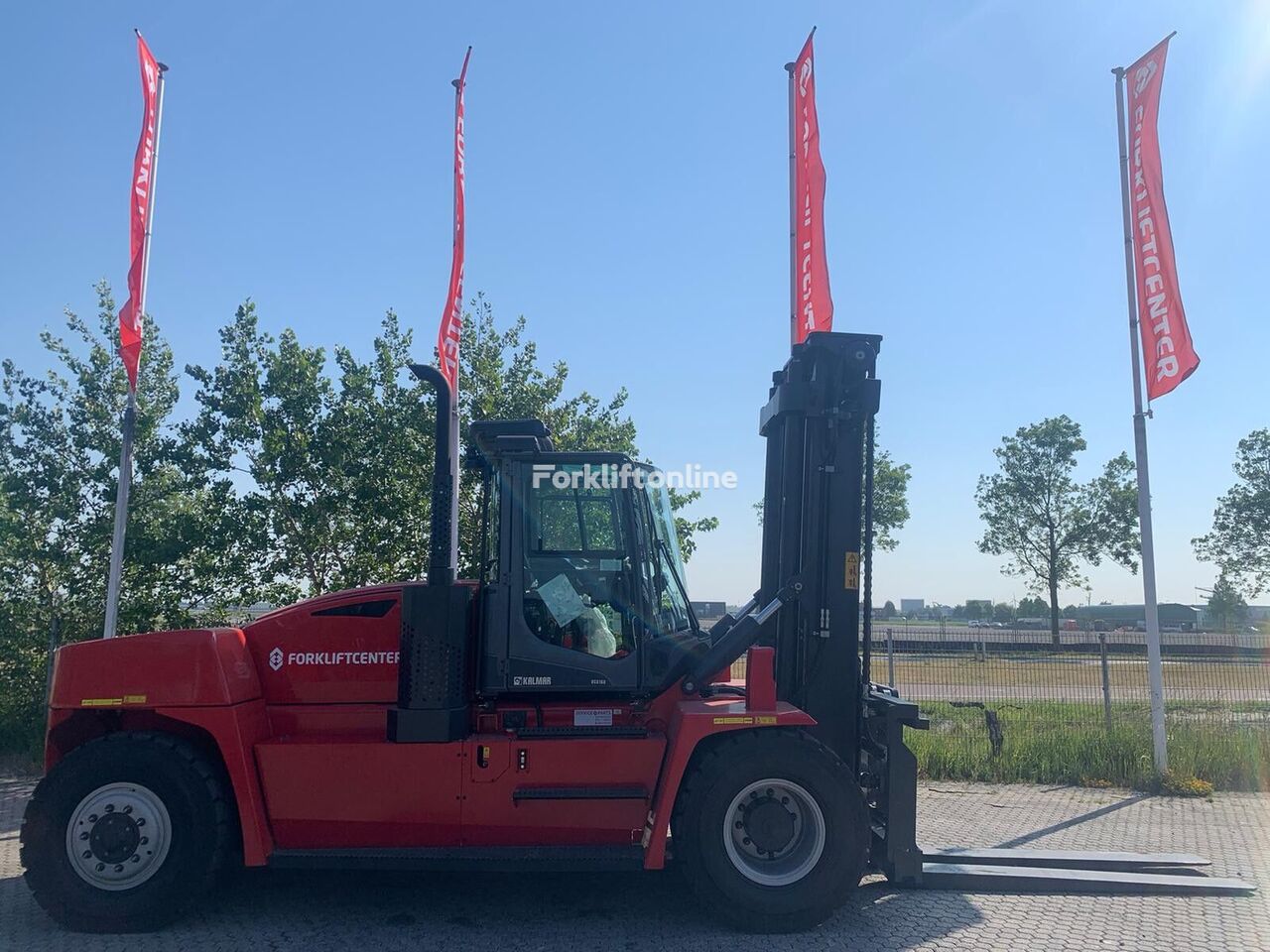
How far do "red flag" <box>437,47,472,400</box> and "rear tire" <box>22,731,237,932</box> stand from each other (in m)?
5.62

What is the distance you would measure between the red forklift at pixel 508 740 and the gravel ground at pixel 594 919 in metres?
0.22

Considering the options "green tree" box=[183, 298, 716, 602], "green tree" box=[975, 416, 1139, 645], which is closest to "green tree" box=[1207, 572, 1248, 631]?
"green tree" box=[975, 416, 1139, 645]

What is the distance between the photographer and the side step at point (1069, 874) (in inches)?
259

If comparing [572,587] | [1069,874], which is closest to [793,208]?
[572,587]

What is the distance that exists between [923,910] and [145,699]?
5.15 meters

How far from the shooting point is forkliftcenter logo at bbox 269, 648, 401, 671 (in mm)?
6531

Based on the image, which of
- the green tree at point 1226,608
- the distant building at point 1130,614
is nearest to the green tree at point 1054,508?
the green tree at point 1226,608

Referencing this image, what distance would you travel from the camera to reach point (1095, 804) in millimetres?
9742

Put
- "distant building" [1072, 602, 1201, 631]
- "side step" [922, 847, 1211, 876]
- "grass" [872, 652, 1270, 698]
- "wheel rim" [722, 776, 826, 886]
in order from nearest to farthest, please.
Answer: "wheel rim" [722, 776, 826, 886]
"side step" [922, 847, 1211, 876]
"grass" [872, 652, 1270, 698]
"distant building" [1072, 602, 1201, 631]

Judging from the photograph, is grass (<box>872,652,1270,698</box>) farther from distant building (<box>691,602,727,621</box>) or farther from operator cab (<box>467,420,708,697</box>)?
operator cab (<box>467,420,708,697</box>)

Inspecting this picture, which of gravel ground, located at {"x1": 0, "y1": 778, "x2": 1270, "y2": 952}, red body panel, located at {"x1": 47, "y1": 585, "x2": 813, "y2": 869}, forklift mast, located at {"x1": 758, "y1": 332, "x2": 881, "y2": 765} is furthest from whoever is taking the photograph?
forklift mast, located at {"x1": 758, "y1": 332, "x2": 881, "y2": 765}

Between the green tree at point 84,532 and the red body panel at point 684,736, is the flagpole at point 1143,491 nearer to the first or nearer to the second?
the red body panel at point 684,736

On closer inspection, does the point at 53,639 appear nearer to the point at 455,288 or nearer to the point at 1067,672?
the point at 455,288

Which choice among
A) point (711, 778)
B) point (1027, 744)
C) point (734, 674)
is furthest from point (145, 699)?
point (1027, 744)
